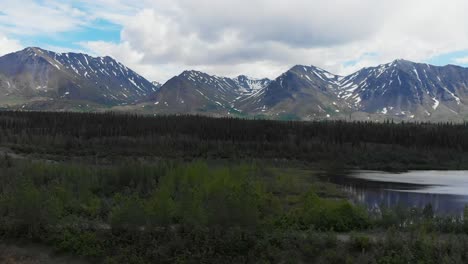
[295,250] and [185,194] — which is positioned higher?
[185,194]

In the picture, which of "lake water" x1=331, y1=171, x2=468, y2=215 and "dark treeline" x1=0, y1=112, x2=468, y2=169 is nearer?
"lake water" x1=331, y1=171, x2=468, y2=215

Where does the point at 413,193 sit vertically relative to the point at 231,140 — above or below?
below

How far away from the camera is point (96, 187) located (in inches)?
1710

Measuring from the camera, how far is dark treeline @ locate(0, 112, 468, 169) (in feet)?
369

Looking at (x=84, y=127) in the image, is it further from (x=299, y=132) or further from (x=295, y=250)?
(x=295, y=250)

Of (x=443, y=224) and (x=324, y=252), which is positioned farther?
(x=443, y=224)

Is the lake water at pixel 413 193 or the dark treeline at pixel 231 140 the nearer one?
the lake water at pixel 413 193

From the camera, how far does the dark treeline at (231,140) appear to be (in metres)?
112

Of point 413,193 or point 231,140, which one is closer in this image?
point 413,193

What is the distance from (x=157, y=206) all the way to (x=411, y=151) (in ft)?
370

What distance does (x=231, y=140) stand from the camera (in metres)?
132

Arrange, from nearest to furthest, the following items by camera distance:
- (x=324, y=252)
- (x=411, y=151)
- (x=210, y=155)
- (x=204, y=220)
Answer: (x=324, y=252)
(x=204, y=220)
(x=210, y=155)
(x=411, y=151)

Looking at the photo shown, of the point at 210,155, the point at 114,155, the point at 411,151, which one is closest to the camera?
the point at 114,155

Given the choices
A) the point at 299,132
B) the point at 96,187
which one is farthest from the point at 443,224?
the point at 299,132
